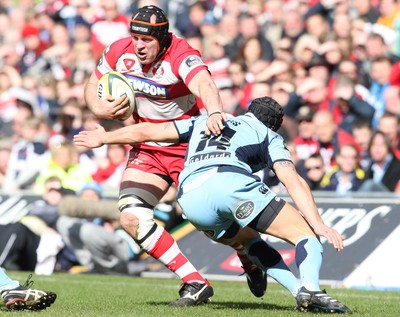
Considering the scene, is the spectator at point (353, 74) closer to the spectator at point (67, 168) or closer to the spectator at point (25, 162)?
the spectator at point (67, 168)

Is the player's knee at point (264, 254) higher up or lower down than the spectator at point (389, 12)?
lower down

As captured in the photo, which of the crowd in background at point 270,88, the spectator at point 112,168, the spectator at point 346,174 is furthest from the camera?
the spectator at point 112,168

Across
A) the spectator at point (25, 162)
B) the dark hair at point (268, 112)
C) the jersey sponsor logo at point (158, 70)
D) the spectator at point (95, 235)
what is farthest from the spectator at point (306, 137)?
the dark hair at point (268, 112)

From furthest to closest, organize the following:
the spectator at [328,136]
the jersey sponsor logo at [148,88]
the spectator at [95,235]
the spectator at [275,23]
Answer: the spectator at [275,23] → the spectator at [328,136] → the spectator at [95,235] → the jersey sponsor logo at [148,88]

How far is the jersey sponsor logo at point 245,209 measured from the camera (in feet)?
26.0

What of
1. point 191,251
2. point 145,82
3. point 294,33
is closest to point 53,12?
point 294,33

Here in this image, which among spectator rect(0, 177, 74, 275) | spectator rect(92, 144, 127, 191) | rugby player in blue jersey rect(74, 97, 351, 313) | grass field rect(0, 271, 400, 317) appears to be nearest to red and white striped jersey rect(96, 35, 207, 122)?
rugby player in blue jersey rect(74, 97, 351, 313)

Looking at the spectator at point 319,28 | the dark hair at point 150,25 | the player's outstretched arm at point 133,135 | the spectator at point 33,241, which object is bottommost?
the spectator at point 33,241

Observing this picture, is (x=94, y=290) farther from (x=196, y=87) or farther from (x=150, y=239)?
(x=196, y=87)

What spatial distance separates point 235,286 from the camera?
1178cm

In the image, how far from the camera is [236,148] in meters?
8.23

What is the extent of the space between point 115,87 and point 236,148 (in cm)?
144

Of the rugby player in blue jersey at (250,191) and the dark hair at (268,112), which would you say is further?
the dark hair at (268,112)

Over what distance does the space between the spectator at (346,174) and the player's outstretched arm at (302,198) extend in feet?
19.2
